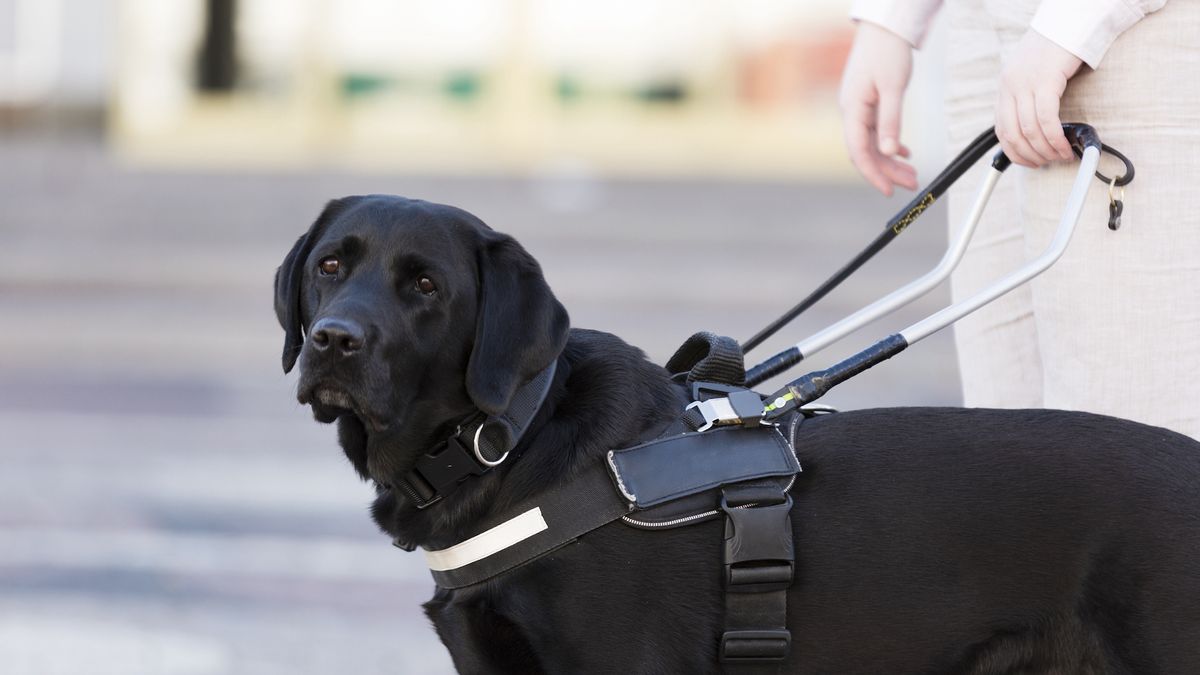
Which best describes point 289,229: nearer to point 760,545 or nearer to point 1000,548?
point 760,545

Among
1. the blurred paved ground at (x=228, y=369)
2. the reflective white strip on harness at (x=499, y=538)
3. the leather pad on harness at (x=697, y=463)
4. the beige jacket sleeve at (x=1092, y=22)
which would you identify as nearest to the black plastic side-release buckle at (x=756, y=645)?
the leather pad on harness at (x=697, y=463)

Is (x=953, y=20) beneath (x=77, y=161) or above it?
above

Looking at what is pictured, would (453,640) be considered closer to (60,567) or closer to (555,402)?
(555,402)

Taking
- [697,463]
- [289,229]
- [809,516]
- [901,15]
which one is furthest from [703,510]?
[289,229]

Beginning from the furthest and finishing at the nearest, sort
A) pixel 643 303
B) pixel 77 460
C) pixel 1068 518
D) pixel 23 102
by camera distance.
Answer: pixel 23 102 → pixel 643 303 → pixel 77 460 → pixel 1068 518

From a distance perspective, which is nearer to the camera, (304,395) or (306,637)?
(304,395)

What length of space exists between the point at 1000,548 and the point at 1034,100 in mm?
816

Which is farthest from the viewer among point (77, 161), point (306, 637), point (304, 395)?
point (77, 161)

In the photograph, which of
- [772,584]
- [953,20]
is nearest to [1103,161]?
[953,20]

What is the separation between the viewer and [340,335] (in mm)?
2479

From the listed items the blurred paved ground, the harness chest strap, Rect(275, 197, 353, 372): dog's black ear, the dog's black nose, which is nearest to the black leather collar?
the harness chest strap

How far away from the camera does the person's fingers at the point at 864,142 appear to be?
3.13 meters

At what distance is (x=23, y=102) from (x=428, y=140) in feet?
18.4

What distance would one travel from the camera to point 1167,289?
2564 millimetres
